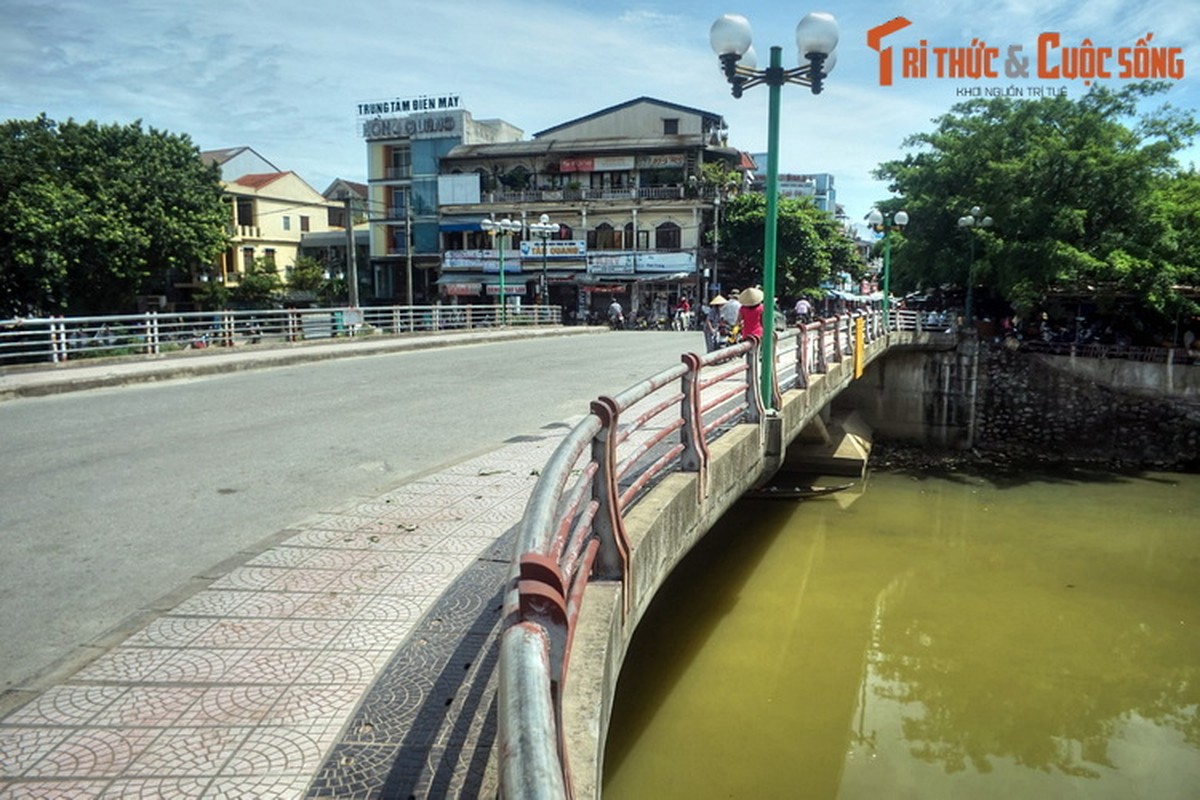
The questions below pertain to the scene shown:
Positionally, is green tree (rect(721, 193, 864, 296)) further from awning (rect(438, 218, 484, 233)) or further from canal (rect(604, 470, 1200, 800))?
canal (rect(604, 470, 1200, 800))

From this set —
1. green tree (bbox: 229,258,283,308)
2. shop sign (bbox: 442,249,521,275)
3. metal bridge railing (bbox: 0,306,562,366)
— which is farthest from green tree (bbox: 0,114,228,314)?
shop sign (bbox: 442,249,521,275)

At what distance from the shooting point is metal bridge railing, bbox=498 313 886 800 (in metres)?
1.38

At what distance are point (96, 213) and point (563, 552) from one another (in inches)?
1297

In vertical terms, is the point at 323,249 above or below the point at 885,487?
above

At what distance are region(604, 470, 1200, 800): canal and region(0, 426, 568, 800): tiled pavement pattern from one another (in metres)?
3.12

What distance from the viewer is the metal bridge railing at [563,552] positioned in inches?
54.1

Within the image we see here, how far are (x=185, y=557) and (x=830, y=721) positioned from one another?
6.19 metres

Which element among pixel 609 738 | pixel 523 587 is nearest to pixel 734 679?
pixel 609 738

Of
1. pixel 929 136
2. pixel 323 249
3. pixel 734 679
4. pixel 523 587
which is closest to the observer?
pixel 523 587

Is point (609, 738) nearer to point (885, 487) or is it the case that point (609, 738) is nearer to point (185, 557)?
point (185, 557)

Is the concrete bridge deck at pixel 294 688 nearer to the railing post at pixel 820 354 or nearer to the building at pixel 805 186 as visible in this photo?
the railing post at pixel 820 354

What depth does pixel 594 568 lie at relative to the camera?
4.09 metres

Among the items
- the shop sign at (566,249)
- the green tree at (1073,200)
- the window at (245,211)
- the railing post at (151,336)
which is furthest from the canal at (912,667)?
the window at (245,211)

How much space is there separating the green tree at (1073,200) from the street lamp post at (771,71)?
1653 cm
